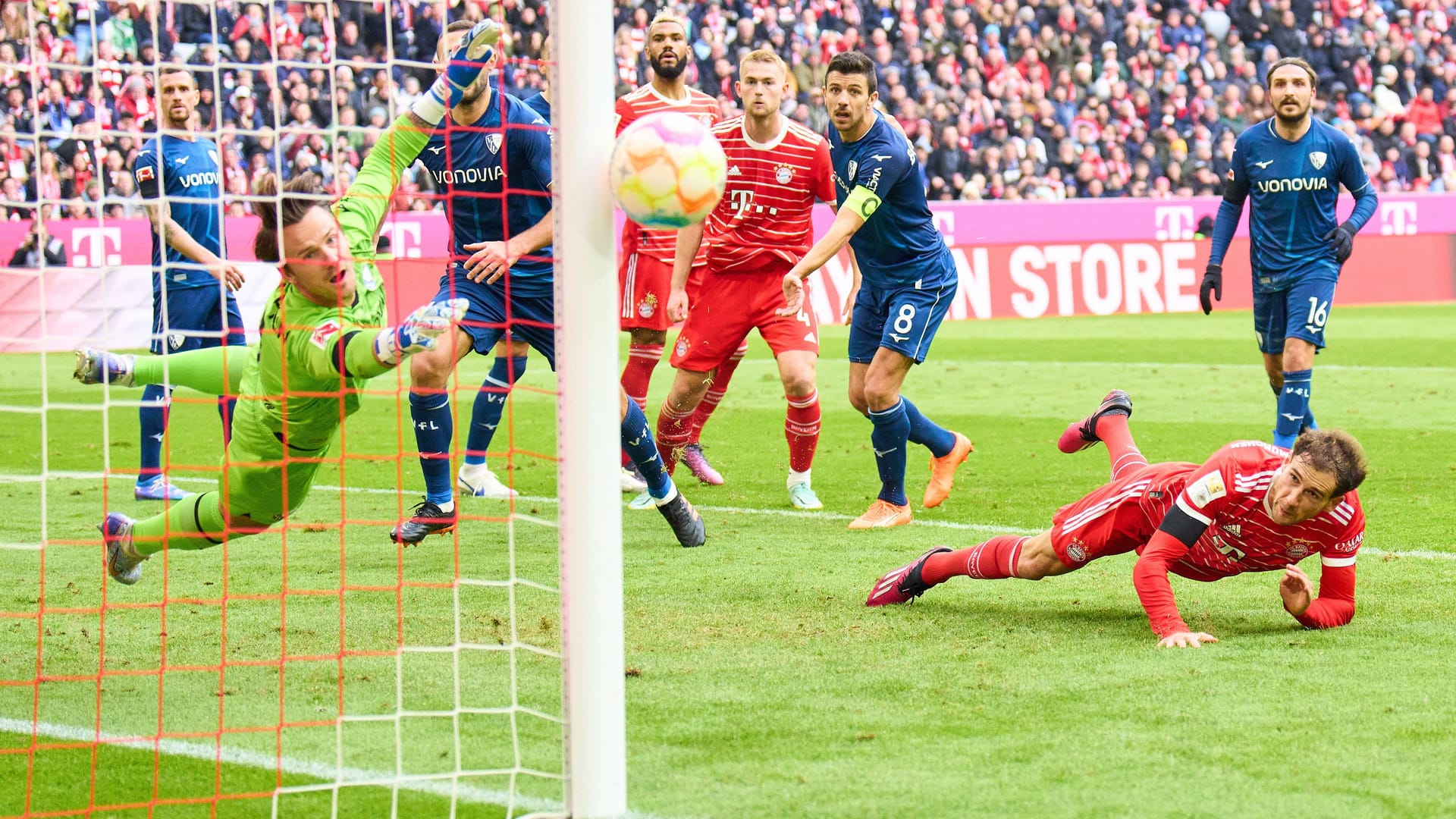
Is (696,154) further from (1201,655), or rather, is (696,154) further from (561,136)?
(1201,655)

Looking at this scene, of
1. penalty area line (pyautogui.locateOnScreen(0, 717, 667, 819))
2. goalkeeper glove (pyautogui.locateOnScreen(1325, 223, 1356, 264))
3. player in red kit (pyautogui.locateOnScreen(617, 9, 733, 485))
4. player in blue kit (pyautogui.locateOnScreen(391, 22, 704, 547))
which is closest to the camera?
penalty area line (pyautogui.locateOnScreen(0, 717, 667, 819))

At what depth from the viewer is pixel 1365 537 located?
254 inches

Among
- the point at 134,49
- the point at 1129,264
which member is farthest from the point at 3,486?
the point at 1129,264

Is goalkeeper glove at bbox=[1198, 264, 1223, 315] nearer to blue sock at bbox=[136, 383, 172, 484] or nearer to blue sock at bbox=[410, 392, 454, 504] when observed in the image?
blue sock at bbox=[410, 392, 454, 504]

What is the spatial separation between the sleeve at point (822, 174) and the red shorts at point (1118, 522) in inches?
113

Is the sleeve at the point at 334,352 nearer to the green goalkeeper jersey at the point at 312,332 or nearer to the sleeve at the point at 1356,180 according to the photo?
the green goalkeeper jersey at the point at 312,332

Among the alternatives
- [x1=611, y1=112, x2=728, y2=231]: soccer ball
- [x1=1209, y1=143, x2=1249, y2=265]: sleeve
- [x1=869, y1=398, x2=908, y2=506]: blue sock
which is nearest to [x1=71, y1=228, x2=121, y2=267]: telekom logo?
[x1=869, y1=398, x2=908, y2=506]: blue sock

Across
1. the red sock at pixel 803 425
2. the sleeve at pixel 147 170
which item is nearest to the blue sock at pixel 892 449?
the red sock at pixel 803 425

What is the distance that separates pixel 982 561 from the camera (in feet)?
16.9

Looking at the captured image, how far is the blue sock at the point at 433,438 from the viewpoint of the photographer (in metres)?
6.78

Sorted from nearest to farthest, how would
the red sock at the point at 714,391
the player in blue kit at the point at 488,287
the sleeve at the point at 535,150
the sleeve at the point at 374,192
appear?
the sleeve at the point at 374,192 < the sleeve at the point at 535,150 < the player in blue kit at the point at 488,287 < the red sock at the point at 714,391

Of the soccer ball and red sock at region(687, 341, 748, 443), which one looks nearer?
the soccer ball

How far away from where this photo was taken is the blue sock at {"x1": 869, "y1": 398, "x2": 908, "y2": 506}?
7129mm

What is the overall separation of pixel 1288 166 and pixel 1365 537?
2.53 metres
